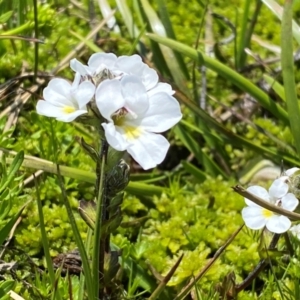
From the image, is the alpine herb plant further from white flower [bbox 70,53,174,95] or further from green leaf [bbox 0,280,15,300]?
green leaf [bbox 0,280,15,300]

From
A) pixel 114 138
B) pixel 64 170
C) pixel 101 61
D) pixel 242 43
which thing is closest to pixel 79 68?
pixel 101 61

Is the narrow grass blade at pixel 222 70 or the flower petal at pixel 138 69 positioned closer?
the flower petal at pixel 138 69

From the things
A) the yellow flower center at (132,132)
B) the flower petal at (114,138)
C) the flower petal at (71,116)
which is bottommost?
the yellow flower center at (132,132)

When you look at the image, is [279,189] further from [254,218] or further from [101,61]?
[101,61]

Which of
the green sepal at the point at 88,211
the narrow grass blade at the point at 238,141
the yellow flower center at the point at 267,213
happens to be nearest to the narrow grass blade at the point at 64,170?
the narrow grass blade at the point at 238,141

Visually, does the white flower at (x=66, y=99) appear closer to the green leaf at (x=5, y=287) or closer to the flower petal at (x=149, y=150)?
the flower petal at (x=149, y=150)

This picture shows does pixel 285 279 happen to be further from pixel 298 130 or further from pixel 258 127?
pixel 258 127

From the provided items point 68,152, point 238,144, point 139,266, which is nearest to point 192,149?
point 238,144
